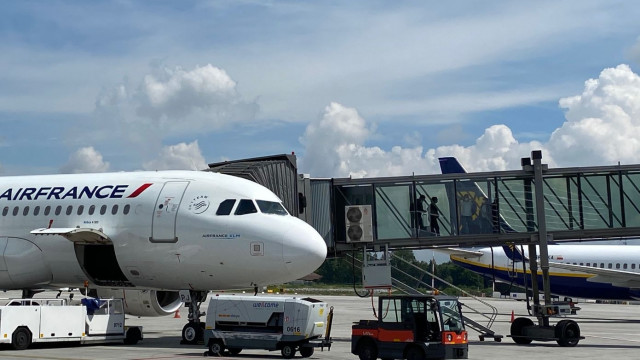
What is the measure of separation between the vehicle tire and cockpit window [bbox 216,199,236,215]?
4882 millimetres

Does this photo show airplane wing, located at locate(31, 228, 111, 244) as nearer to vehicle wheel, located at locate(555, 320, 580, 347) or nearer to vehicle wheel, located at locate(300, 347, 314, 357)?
vehicle wheel, located at locate(300, 347, 314, 357)

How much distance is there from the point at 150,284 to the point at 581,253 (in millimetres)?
37522

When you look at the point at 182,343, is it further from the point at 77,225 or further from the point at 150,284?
the point at 77,225

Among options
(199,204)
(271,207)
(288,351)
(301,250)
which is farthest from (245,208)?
(288,351)

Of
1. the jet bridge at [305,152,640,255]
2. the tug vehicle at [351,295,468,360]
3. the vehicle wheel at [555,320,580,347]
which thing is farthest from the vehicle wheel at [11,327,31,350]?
the vehicle wheel at [555,320,580,347]

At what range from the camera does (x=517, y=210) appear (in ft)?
97.4

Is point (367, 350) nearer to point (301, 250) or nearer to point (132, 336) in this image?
point (301, 250)

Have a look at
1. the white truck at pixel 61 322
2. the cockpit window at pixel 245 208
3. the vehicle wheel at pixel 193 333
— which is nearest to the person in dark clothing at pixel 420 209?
the cockpit window at pixel 245 208

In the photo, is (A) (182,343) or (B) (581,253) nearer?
(A) (182,343)

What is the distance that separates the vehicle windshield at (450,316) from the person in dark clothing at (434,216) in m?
6.78

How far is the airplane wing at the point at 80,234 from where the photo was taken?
85.4 feet

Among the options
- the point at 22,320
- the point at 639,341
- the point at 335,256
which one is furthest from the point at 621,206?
the point at 22,320

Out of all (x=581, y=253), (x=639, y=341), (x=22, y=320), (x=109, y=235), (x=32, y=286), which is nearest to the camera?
(x=22, y=320)

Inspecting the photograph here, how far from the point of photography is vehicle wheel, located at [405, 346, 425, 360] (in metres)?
21.4
